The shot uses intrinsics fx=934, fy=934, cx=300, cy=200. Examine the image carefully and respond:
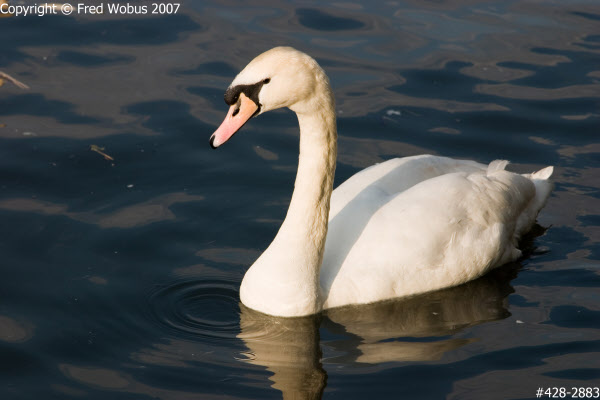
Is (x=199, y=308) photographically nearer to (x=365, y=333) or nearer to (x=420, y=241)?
(x=365, y=333)

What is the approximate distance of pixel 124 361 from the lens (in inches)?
279

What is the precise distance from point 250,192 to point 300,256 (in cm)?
224

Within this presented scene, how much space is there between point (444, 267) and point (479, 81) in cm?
476

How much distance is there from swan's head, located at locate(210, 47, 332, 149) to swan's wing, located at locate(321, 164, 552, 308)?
4.90 ft

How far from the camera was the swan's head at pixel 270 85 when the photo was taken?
692 centimetres

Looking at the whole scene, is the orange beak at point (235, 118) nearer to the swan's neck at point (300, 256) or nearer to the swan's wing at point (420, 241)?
the swan's neck at point (300, 256)

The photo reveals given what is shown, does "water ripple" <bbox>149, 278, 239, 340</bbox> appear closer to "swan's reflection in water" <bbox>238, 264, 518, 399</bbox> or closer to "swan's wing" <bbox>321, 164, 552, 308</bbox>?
"swan's reflection in water" <bbox>238, 264, 518, 399</bbox>

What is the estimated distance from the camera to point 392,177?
8.70 meters

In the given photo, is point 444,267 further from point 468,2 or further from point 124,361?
point 468,2

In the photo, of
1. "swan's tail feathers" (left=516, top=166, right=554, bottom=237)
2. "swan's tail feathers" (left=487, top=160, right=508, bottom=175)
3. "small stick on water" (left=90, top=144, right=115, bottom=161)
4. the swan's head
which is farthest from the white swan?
"small stick on water" (left=90, top=144, right=115, bottom=161)

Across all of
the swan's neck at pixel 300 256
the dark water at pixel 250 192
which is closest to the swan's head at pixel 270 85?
the swan's neck at pixel 300 256

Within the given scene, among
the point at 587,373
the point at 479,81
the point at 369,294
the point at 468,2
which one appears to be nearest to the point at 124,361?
the point at 369,294

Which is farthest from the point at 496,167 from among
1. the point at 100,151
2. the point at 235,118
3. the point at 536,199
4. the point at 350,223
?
the point at 100,151

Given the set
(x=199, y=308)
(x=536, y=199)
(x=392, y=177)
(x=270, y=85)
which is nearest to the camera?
(x=270, y=85)
